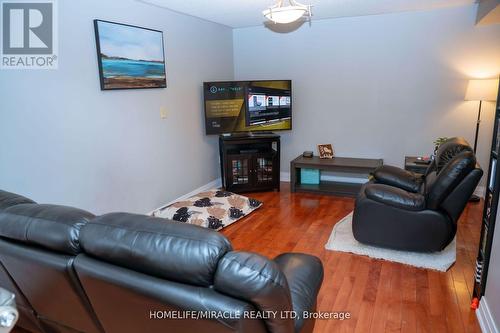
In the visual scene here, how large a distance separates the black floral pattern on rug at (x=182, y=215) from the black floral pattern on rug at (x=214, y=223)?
25cm

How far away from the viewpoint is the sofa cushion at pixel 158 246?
3.31ft

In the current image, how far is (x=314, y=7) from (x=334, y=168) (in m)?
1.97

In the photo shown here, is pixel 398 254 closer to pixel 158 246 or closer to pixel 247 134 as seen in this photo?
pixel 158 246

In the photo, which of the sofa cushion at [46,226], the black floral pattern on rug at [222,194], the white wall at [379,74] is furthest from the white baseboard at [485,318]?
the black floral pattern on rug at [222,194]

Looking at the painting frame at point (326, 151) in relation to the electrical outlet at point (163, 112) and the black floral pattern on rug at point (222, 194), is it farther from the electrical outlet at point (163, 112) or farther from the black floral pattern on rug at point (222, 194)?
the electrical outlet at point (163, 112)

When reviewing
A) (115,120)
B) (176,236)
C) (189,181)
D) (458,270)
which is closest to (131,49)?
(115,120)

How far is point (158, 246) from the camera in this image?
1.06m

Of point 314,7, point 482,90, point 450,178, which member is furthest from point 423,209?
A: point 314,7

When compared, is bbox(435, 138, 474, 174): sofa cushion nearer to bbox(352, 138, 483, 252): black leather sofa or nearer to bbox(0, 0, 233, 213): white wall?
bbox(352, 138, 483, 252): black leather sofa

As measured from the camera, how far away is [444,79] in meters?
4.13

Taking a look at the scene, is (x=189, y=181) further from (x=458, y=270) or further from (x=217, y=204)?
(x=458, y=270)

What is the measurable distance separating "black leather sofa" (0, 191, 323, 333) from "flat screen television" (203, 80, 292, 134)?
3.15 m

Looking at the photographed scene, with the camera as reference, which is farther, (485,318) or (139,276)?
(485,318)

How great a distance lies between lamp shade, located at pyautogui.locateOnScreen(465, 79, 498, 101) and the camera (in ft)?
11.9
